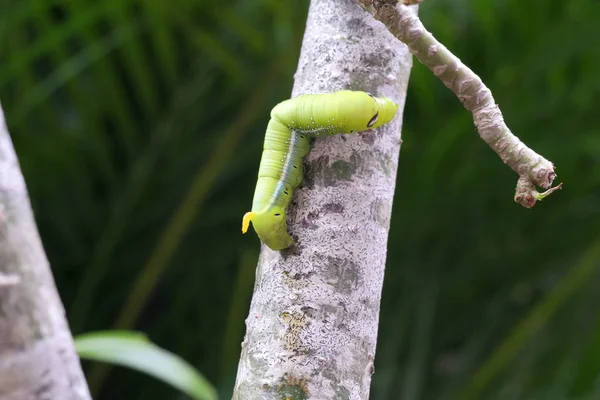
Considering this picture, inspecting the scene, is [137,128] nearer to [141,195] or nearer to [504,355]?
[141,195]

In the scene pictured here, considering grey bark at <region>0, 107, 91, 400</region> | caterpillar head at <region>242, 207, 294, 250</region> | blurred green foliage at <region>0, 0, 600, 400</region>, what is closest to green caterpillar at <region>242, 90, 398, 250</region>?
caterpillar head at <region>242, 207, 294, 250</region>

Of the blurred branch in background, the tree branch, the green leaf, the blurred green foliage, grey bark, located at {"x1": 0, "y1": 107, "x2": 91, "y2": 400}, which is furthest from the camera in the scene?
the blurred branch in background

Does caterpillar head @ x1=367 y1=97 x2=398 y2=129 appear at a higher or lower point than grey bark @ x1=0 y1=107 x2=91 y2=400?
higher

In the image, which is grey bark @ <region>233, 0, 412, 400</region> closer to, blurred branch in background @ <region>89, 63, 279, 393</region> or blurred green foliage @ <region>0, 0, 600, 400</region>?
blurred green foliage @ <region>0, 0, 600, 400</region>

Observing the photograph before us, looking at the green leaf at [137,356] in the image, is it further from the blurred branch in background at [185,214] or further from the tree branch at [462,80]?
the blurred branch in background at [185,214]

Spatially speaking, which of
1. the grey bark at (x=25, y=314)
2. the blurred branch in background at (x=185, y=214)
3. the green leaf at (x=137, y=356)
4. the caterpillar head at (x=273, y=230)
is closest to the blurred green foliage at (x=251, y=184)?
the blurred branch in background at (x=185, y=214)

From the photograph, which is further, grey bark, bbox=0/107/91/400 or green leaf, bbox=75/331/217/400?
green leaf, bbox=75/331/217/400

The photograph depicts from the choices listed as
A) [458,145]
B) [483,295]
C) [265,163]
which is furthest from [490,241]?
[265,163]
